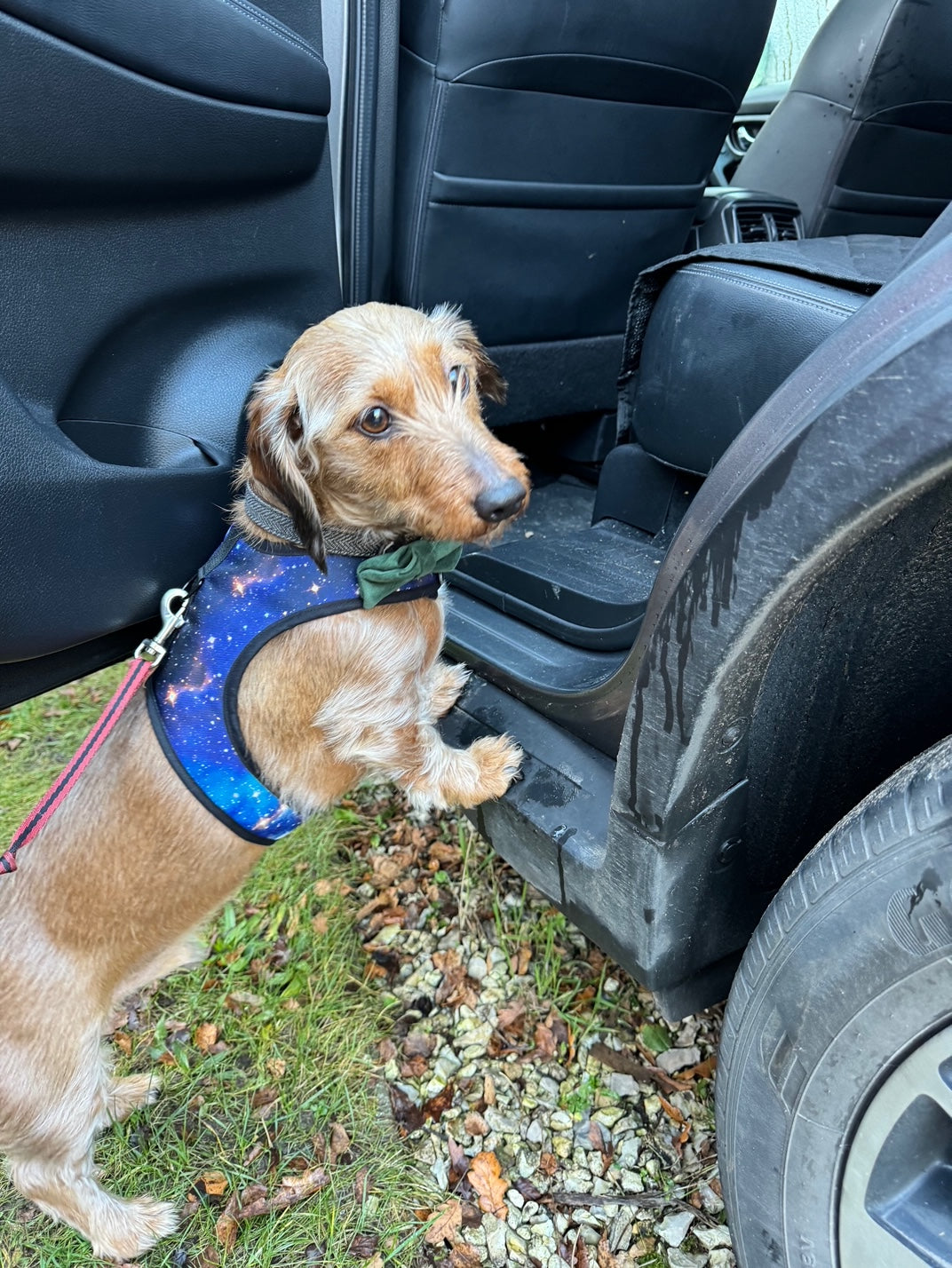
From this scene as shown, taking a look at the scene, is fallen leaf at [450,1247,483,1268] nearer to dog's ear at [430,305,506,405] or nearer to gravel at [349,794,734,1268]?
gravel at [349,794,734,1268]

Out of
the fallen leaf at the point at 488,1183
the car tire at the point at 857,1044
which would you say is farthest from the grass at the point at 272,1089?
the car tire at the point at 857,1044

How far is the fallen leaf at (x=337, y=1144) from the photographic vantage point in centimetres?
197

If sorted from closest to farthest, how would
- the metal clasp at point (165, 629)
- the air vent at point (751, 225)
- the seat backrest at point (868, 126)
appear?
the metal clasp at point (165, 629), the seat backrest at point (868, 126), the air vent at point (751, 225)

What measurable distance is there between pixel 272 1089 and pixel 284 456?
156 cm

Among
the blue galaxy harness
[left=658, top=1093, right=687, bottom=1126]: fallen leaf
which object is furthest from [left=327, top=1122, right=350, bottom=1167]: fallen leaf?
the blue galaxy harness

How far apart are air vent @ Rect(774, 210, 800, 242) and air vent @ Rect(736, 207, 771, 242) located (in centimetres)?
7

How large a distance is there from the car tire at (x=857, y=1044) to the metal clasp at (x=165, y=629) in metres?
1.18

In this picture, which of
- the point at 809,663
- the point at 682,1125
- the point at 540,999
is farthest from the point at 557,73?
the point at 682,1125

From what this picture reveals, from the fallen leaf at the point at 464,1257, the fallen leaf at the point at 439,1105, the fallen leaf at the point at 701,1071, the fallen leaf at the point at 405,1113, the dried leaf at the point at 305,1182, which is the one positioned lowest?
the dried leaf at the point at 305,1182

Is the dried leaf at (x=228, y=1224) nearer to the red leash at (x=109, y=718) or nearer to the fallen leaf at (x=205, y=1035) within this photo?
the fallen leaf at (x=205, y=1035)

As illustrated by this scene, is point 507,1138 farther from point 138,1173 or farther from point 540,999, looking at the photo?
point 138,1173

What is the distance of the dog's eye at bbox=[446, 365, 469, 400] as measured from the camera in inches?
73.6

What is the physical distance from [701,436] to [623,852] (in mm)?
1014

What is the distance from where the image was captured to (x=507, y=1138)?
1943 mm
